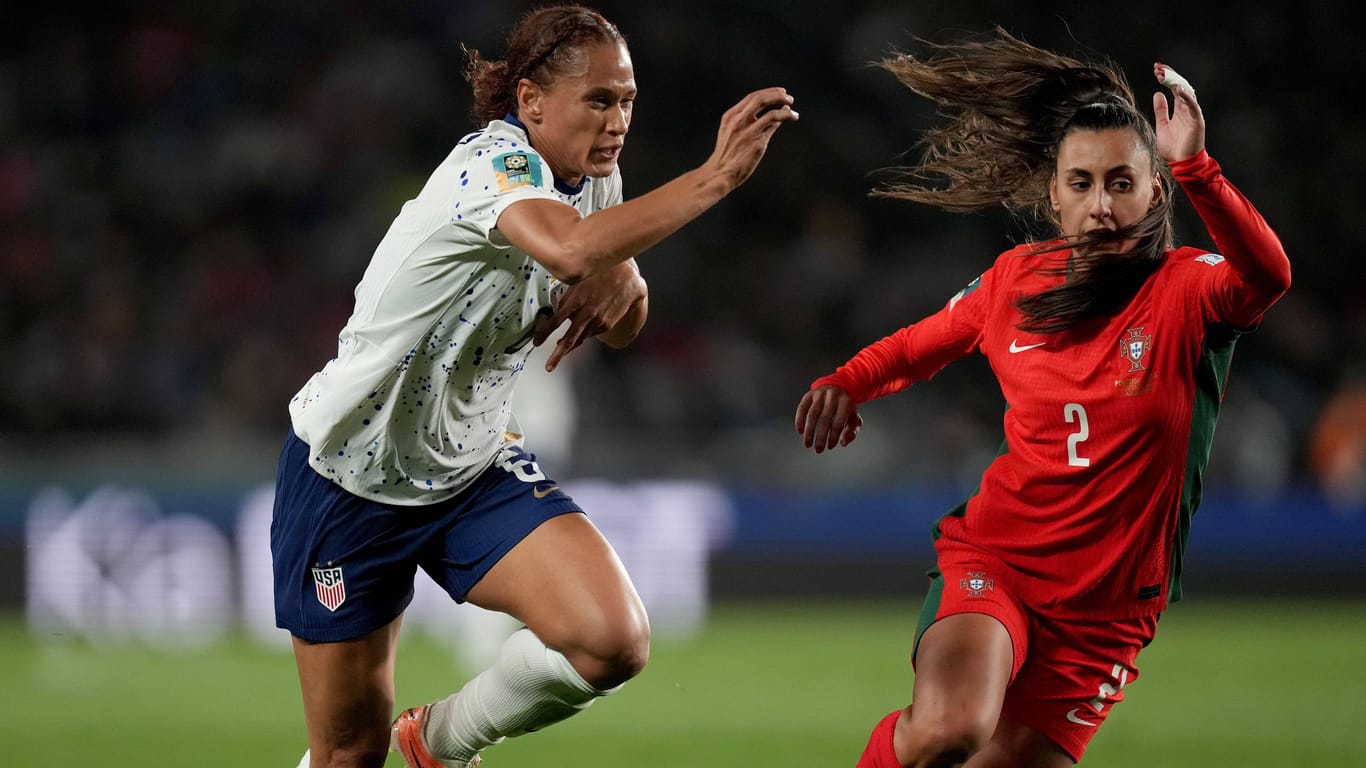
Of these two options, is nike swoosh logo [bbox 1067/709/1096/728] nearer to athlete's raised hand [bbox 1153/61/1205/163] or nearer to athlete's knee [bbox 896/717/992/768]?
athlete's knee [bbox 896/717/992/768]

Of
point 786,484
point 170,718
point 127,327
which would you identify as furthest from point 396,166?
point 170,718

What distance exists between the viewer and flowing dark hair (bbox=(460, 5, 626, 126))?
4004 millimetres

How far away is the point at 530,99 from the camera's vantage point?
4.07 metres

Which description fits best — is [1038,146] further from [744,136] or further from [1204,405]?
[744,136]

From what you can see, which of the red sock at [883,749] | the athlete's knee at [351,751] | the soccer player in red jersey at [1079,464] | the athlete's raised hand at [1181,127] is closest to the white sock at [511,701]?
the athlete's knee at [351,751]

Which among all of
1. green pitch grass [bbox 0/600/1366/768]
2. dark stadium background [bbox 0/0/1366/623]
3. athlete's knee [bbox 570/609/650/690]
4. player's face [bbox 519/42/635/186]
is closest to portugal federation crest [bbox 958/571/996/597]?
athlete's knee [bbox 570/609/650/690]

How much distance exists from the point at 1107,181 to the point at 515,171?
1.44 metres

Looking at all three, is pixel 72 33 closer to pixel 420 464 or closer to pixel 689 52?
pixel 689 52

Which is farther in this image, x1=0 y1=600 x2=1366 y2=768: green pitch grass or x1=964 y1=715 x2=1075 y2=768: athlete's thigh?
x1=0 y1=600 x2=1366 y2=768: green pitch grass

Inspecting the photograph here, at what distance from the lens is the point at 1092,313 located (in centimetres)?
401

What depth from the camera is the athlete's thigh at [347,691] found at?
423cm

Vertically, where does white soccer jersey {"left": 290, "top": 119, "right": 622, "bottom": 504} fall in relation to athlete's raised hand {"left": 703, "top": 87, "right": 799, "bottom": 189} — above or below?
below

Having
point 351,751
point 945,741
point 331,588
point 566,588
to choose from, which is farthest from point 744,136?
point 351,751

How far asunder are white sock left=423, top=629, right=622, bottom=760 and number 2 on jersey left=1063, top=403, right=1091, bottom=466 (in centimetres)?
132
